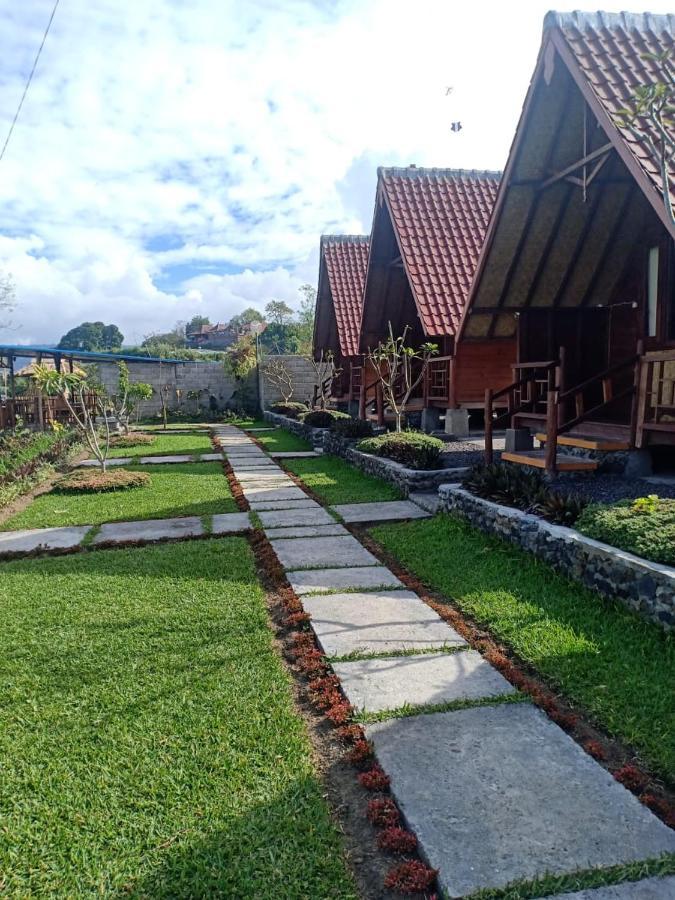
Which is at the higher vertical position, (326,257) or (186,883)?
(326,257)

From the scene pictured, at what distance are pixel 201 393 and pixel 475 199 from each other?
1538 centimetres

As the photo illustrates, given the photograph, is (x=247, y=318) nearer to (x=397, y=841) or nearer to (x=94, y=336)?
(x=94, y=336)

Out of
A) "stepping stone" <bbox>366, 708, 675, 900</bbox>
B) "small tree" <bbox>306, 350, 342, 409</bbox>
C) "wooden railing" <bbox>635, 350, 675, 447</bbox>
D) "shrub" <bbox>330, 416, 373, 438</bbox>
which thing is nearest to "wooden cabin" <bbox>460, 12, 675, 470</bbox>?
"wooden railing" <bbox>635, 350, 675, 447</bbox>

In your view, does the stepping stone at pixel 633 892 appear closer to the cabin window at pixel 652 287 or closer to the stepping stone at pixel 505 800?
the stepping stone at pixel 505 800

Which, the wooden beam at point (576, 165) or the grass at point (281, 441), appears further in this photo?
the grass at point (281, 441)

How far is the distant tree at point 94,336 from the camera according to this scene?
247ft

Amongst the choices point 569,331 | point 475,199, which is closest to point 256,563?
point 569,331

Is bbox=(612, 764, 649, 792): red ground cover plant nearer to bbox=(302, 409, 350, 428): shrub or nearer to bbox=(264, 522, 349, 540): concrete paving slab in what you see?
bbox=(264, 522, 349, 540): concrete paving slab

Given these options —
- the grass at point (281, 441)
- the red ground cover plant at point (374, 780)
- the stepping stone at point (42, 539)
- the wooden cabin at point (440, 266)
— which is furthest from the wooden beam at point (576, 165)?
the grass at point (281, 441)

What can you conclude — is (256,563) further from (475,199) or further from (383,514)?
(475,199)

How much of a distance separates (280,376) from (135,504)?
16.7 m

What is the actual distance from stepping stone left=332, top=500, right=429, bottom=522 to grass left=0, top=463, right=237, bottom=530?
1.60 meters

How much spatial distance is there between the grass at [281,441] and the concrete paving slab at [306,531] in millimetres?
7603

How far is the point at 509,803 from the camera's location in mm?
2537
